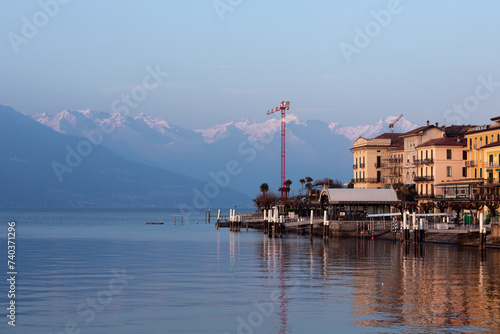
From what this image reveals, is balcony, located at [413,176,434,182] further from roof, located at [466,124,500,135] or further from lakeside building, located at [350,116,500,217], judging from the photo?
roof, located at [466,124,500,135]

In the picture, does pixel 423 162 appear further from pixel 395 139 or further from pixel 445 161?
pixel 395 139

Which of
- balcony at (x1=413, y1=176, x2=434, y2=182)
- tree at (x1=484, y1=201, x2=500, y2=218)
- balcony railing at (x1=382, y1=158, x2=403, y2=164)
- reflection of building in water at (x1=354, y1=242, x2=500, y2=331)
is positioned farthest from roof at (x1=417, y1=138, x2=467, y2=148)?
reflection of building in water at (x1=354, y1=242, x2=500, y2=331)

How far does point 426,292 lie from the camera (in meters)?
40.0

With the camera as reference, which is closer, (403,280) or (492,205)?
(403,280)

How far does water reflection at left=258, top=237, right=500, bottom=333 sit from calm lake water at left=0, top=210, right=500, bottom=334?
64 millimetres

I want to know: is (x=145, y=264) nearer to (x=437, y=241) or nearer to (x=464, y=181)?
(x=437, y=241)

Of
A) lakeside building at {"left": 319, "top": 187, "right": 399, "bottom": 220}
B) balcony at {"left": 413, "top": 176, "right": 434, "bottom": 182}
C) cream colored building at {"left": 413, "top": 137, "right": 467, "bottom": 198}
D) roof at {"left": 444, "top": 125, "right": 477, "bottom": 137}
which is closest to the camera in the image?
lakeside building at {"left": 319, "top": 187, "right": 399, "bottom": 220}

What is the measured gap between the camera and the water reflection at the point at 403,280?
31.6 m

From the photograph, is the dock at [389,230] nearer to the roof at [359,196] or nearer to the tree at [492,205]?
the roof at [359,196]

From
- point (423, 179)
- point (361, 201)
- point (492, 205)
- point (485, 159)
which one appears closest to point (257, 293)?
point (492, 205)

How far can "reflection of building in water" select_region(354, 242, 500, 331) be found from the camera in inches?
1253

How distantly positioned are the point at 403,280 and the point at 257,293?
1085 centimetres

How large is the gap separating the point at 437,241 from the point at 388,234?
12554 mm

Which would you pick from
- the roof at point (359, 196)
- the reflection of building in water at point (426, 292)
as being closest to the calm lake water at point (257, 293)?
the reflection of building in water at point (426, 292)
